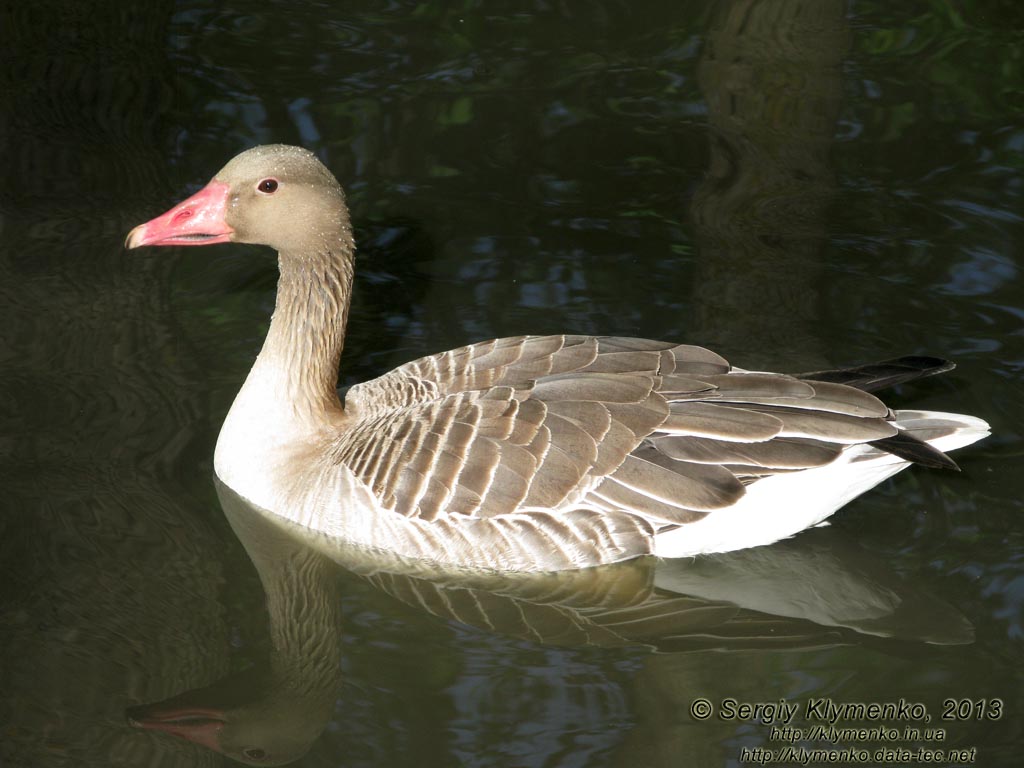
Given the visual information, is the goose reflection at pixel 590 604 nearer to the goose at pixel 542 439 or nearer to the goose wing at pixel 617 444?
the goose at pixel 542 439

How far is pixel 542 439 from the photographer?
20.7 feet

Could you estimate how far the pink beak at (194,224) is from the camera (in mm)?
6469

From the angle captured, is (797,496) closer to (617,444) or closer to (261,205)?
(617,444)

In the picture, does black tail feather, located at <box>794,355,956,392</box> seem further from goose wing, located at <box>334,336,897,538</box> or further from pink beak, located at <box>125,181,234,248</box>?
pink beak, located at <box>125,181,234,248</box>

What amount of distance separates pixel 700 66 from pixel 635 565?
5694 millimetres

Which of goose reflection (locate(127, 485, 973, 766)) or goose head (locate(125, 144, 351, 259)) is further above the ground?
goose head (locate(125, 144, 351, 259))

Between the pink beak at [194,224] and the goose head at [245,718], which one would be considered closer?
the goose head at [245,718]

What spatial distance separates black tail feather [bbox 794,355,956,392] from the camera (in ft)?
21.5

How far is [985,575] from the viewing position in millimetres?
6406

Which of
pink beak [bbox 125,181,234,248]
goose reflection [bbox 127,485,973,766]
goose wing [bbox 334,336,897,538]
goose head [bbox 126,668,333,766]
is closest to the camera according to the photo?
goose head [bbox 126,668,333,766]

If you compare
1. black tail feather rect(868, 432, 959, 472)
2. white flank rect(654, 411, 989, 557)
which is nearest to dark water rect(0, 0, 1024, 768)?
white flank rect(654, 411, 989, 557)

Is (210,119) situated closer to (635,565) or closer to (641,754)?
(635,565)

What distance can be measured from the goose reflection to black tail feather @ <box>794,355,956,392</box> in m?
0.85

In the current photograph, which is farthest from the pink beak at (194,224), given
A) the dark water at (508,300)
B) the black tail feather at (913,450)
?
the black tail feather at (913,450)
